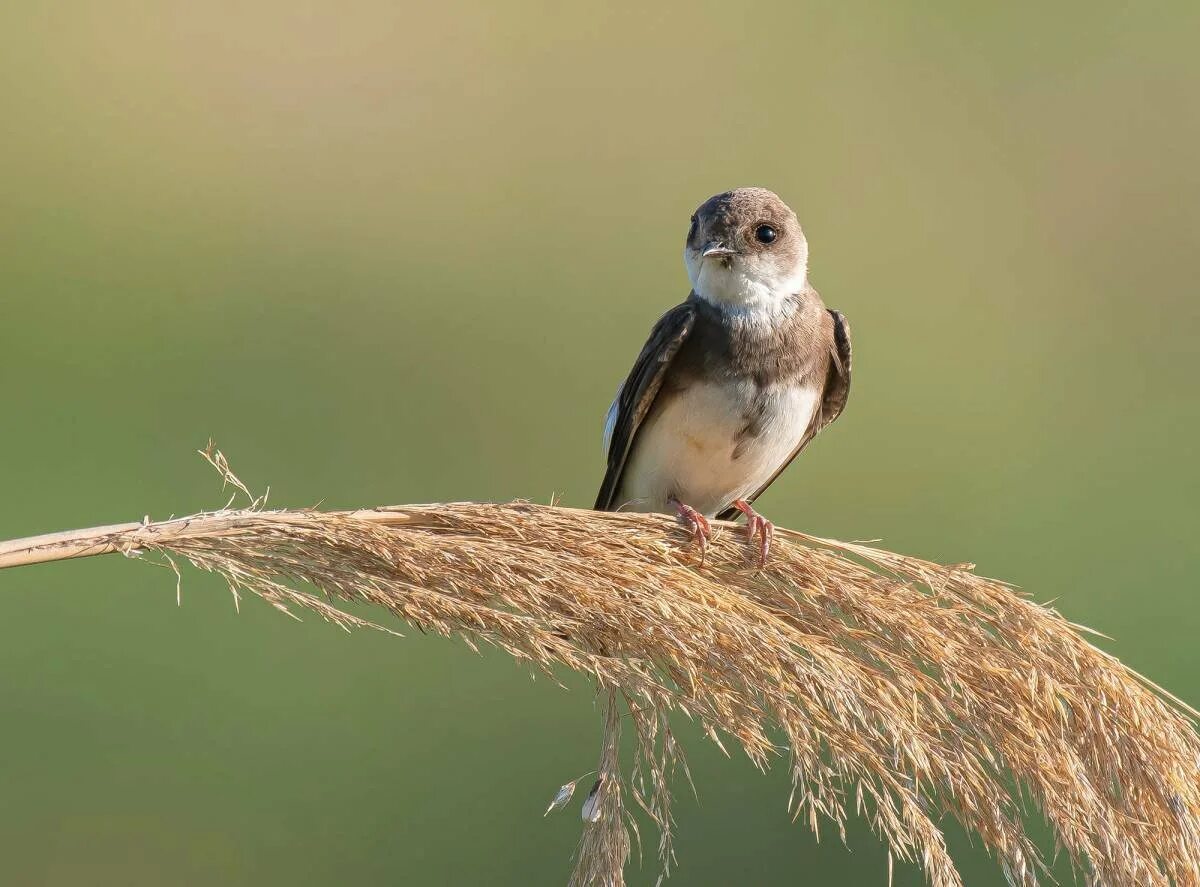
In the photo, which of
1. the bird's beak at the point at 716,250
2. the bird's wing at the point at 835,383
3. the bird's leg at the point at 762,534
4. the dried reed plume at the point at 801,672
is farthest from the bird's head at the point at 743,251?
the dried reed plume at the point at 801,672

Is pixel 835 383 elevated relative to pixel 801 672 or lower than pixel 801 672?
elevated

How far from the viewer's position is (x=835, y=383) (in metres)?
4.23

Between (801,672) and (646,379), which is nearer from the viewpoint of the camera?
(801,672)

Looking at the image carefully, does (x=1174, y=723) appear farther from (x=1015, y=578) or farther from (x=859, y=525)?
(x=859, y=525)

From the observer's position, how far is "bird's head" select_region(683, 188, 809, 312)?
3.91m

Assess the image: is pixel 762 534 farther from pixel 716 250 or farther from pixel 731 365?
pixel 716 250

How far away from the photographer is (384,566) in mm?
2232

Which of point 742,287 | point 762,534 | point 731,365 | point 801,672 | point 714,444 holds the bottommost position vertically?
point 801,672

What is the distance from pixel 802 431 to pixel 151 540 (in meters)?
2.36

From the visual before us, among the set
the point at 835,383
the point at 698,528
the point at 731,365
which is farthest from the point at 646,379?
the point at 698,528

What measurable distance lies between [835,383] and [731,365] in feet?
1.69

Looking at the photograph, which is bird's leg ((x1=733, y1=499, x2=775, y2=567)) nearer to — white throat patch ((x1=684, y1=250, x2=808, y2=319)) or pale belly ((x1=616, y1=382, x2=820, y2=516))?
pale belly ((x1=616, y1=382, x2=820, y2=516))

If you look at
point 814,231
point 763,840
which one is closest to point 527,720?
point 763,840

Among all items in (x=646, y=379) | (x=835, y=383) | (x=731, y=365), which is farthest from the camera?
(x=835, y=383)
